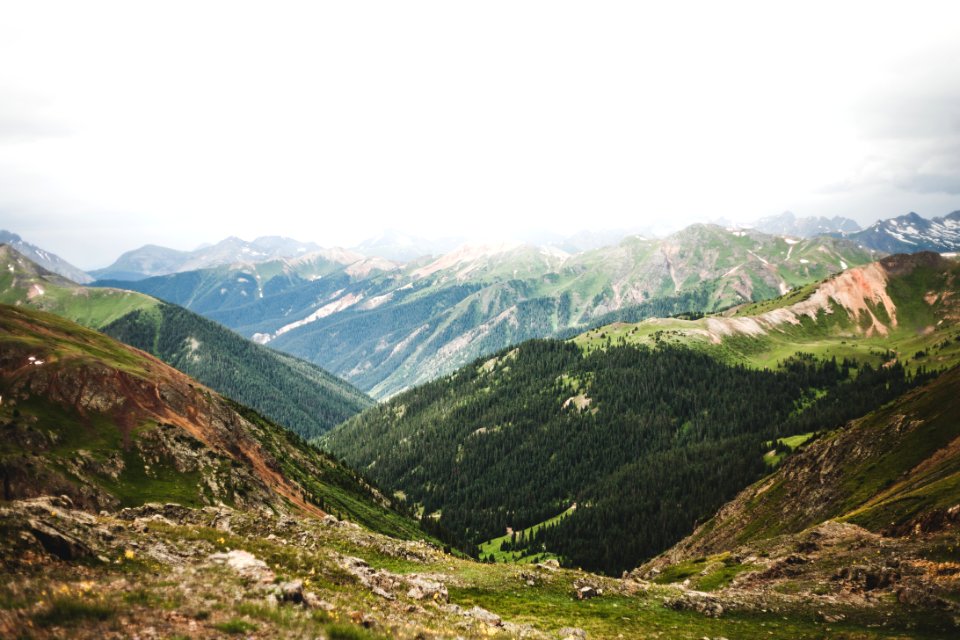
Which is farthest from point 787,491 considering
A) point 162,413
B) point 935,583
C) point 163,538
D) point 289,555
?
point 162,413

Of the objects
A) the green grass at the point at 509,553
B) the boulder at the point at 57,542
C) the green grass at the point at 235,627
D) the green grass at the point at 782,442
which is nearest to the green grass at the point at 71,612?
the green grass at the point at 235,627

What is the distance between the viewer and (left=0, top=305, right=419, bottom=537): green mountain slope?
60312 mm

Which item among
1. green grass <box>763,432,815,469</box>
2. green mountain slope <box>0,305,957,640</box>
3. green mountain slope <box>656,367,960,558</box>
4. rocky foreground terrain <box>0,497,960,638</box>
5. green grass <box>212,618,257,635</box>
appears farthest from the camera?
green grass <box>763,432,815,469</box>

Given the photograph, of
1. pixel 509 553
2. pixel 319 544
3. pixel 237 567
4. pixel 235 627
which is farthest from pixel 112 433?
pixel 509 553

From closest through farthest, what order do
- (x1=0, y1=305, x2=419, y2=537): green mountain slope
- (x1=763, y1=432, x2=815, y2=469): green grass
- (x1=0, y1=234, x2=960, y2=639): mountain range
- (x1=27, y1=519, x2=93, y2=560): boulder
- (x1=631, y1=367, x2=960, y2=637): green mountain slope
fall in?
(x1=0, y1=234, x2=960, y2=639): mountain range, (x1=27, y1=519, x2=93, y2=560): boulder, (x1=631, y1=367, x2=960, y2=637): green mountain slope, (x1=0, y1=305, x2=419, y2=537): green mountain slope, (x1=763, y1=432, x2=815, y2=469): green grass

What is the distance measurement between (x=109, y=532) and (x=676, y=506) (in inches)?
7145

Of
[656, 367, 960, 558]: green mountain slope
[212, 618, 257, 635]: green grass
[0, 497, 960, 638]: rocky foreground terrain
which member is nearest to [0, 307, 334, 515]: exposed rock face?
[0, 497, 960, 638]: rocky foreground terrain

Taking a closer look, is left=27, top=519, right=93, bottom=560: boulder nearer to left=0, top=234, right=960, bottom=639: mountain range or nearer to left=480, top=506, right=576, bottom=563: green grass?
left=0, top=234, right=960, bottom=639: mountain range

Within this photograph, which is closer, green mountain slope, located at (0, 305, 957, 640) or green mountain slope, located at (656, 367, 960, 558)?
green mountain slope, located at (0, 305, 957, 640)

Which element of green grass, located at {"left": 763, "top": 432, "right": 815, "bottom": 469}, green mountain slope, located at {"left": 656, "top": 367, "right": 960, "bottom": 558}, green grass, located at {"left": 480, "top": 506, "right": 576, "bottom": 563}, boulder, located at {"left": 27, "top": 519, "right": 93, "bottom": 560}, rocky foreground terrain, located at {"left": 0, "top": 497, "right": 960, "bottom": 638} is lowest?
green grass, located at {"left": 480, "top": 506, "right": 576, "bottom": 563}

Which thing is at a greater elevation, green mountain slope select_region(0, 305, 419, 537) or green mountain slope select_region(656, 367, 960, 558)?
green mountain slope select_region(0, 305, 419, 537)

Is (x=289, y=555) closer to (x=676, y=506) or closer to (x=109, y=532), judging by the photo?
(x=109, y=532)

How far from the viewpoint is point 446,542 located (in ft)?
525

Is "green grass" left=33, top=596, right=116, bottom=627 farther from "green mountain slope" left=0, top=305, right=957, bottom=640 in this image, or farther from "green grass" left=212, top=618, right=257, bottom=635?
"green grass" left=212, top=618, right=257, bottom=635
